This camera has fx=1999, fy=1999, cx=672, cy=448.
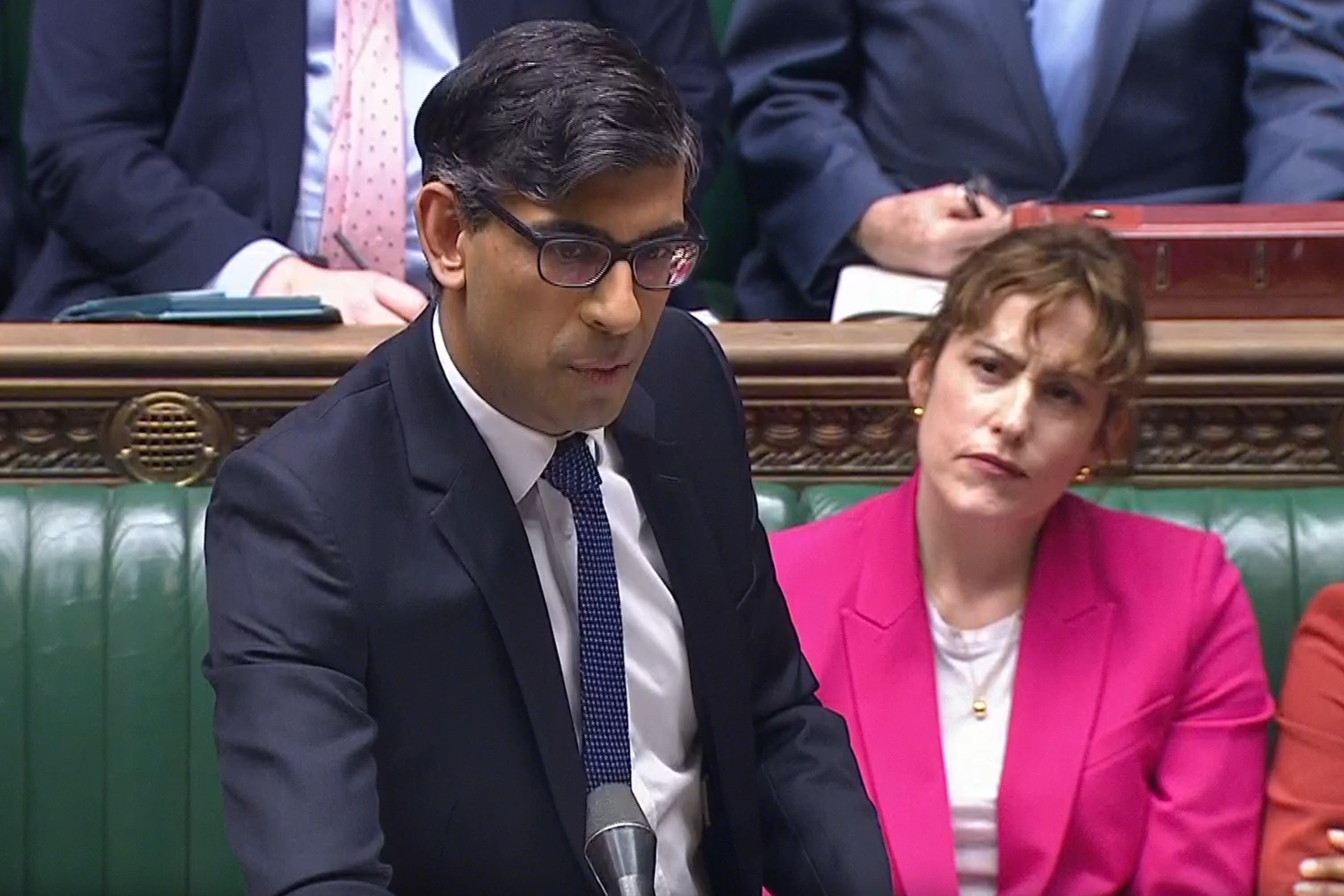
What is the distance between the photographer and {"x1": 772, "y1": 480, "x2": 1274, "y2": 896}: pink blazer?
1.78 metres

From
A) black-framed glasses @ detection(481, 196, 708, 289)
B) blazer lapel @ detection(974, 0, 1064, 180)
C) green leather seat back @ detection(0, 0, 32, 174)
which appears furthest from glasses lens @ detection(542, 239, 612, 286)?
green leather seat back @ detection(0, 0, 32, 174)

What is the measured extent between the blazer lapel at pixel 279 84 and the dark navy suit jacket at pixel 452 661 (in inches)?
41.5

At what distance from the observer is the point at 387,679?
123 centimetres

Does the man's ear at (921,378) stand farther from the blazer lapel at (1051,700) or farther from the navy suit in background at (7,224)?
the navy suit in background at (7,224)

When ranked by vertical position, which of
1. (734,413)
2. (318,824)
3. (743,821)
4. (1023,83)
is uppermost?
(1023,83)

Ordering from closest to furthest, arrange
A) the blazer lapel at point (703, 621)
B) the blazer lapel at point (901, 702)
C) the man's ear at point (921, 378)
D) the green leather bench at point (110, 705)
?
the blazer lapel at point (703, 621), the blazer lapel at point (901, 702), the man's ear at point (921, 378), the green leather bench at point (110, 705)

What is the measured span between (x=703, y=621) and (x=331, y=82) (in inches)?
49.3

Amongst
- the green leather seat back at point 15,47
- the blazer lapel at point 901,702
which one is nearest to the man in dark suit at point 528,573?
the blazer lapel at point 901,702

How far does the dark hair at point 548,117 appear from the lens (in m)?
1.12

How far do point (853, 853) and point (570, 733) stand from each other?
20 cm

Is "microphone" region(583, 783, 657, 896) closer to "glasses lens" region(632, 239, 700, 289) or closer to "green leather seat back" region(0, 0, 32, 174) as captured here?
"glasses lens" region(632, 239, 700, 289)

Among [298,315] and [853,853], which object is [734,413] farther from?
[298,315]

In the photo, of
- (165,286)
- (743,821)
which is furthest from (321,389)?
(743,821)

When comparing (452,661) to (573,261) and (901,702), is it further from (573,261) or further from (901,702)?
(901,702)
